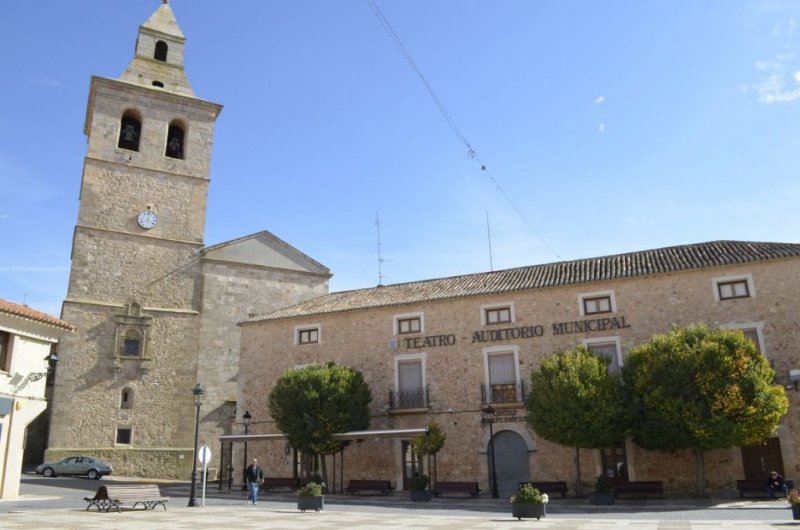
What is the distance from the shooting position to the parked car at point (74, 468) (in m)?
27.2

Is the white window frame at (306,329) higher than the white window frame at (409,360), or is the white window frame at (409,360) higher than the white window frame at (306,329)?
the white window frame at (306,329)

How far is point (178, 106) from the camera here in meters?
34.8

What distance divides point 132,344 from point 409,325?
14619 mm

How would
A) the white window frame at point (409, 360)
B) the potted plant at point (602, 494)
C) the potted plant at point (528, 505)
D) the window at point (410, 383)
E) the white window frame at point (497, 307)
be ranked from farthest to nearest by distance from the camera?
the white window frame at point (409, 360) < the window at point (410, 383) < the white window frame at point (497, 307) < the potted plant at point (602, 494) < the potted plant at point (528, 505)

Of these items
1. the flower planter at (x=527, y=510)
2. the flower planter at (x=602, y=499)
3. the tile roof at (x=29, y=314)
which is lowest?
the flower planter at (x=602, y=499)

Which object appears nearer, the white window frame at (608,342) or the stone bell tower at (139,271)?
the white window frame at (608,342)

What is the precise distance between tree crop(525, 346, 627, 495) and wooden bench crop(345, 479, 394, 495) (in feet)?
18.7

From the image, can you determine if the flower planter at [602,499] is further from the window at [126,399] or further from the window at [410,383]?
the window at [126,399]

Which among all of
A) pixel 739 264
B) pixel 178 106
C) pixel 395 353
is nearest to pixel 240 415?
pixel 395 353

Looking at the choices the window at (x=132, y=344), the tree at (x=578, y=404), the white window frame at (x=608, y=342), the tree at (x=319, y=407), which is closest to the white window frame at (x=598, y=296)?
the white window frame at (x=608, y=342)

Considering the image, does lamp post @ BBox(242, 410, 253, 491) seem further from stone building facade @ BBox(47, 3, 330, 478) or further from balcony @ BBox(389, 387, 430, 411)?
balcony @ BBox(389, 387, 430, 411)

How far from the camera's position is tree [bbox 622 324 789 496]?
18.0m

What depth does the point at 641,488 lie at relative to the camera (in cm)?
1919

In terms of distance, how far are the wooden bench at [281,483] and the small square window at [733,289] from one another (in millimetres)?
16818
